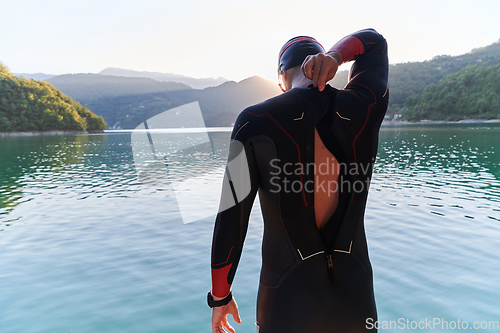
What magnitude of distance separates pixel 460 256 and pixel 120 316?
233 inches

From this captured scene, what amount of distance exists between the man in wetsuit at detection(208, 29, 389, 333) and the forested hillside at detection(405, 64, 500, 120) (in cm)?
11395

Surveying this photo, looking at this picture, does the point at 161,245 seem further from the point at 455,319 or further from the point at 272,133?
the point at 272,133

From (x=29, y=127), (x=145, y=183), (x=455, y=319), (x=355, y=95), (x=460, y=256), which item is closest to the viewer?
(x=355, y=95)

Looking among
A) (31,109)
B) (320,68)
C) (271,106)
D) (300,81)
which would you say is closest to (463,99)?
(300,81)

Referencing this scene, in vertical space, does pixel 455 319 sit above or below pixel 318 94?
below

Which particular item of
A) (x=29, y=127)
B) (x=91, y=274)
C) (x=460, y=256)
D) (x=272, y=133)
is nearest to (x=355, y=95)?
(x=272, y=133)

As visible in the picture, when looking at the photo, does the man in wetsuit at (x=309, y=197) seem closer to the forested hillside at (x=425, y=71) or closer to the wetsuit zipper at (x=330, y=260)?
the wetsuit zipper at (x=330, y=260)

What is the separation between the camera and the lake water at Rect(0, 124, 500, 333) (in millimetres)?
4434

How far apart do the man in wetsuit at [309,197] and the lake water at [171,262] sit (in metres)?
3.41

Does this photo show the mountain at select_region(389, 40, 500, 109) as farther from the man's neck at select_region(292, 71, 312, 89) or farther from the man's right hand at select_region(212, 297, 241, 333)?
the man's right hand at select_region(212, 297, 241, 333)

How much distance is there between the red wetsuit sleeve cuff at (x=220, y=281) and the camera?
1.20 meters

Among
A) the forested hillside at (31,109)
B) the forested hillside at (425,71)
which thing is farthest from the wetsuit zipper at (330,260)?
the forested hillside at (425,71)

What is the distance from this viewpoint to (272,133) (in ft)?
3.68

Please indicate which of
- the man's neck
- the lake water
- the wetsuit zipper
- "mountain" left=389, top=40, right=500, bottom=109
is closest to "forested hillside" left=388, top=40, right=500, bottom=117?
"mountain" left=389, top=40, right=500, bottom=109
